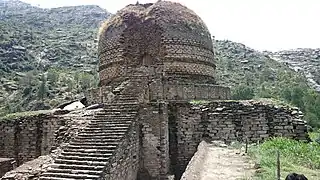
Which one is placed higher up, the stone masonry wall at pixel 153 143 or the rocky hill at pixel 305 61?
the rocky hill at pixel 305 61

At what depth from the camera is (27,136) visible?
12859mm

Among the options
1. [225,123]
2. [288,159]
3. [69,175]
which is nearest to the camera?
[288,159]

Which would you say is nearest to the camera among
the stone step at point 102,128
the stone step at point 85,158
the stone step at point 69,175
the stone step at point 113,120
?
the stone step at point 69,175

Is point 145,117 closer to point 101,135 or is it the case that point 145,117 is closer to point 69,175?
point 101,135

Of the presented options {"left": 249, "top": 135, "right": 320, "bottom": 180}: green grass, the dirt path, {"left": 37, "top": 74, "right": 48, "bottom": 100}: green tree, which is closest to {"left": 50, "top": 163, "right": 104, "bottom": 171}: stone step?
the dirt path

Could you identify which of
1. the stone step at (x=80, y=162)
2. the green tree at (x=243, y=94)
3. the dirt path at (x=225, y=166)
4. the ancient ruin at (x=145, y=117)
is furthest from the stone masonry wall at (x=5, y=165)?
the green tree at (x=243, y=94)

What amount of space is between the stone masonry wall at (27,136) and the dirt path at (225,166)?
5.86m

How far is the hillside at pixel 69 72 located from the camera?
→ 37.2 metres

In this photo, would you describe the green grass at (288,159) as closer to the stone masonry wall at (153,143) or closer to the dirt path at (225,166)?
the dirt path at (225,166)

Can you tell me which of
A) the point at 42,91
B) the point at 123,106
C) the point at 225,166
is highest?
the point at 123,106

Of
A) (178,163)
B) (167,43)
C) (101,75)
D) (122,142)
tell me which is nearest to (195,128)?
(178,163)

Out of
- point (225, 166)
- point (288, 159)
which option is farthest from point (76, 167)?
point (288, 159)

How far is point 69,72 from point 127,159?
40670 mm

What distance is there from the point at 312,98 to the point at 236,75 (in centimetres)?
1255
